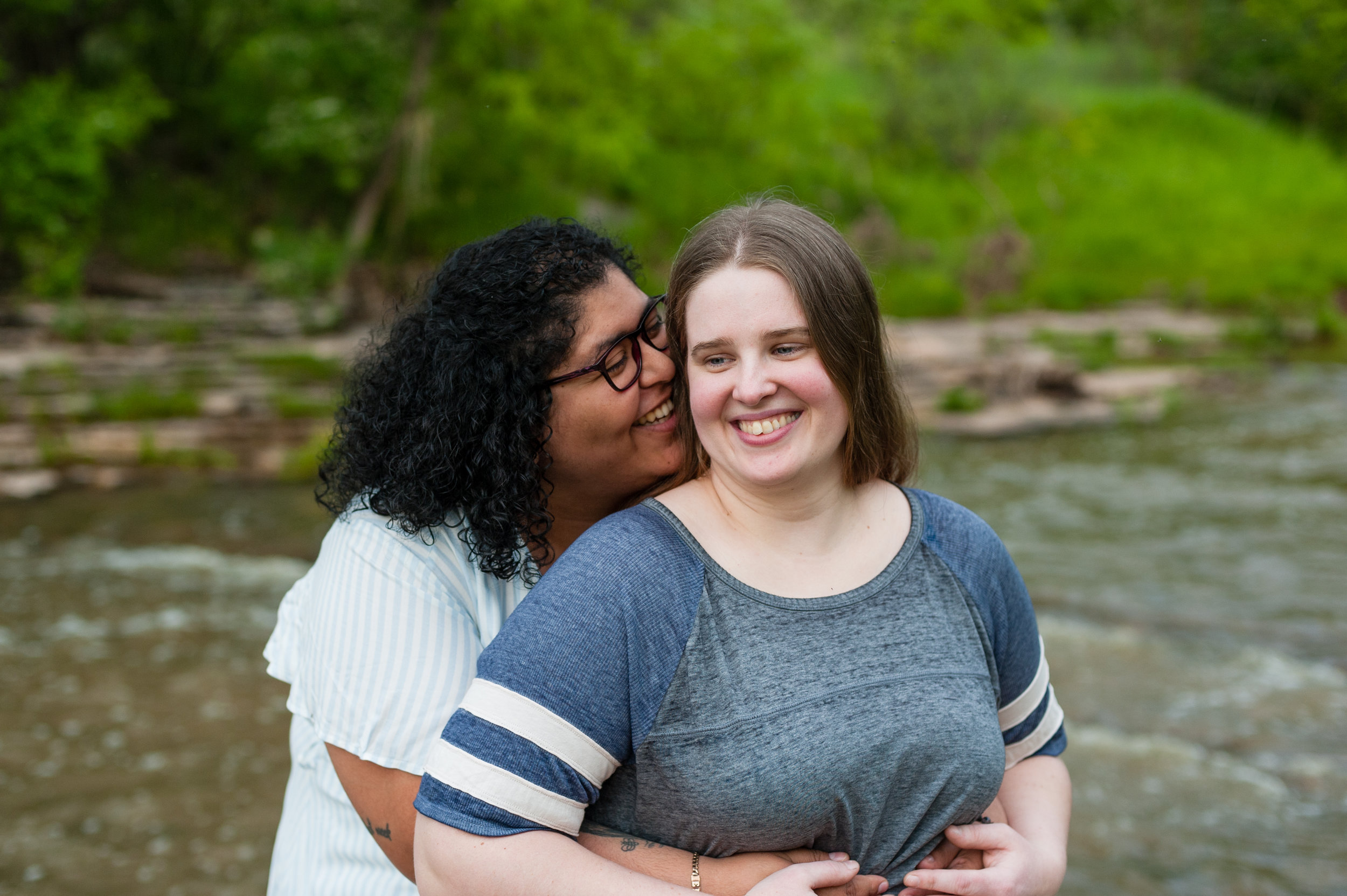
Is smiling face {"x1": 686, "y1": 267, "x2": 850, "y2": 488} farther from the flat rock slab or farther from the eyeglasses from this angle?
the flat rock slab

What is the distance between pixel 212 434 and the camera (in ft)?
34.0

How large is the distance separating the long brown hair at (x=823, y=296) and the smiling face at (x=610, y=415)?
0.11 m

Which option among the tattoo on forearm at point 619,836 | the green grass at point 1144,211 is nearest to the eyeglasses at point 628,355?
the tattoo on forearm at point 619,836

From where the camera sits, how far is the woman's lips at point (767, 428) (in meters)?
1.75

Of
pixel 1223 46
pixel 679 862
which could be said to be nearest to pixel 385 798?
pixel 679 862

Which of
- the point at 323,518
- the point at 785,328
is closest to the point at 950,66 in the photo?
the point at 323,518

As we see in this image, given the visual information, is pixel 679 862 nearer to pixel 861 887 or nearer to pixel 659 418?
pixel 861 887

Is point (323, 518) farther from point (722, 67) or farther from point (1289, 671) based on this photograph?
point (722, 67)

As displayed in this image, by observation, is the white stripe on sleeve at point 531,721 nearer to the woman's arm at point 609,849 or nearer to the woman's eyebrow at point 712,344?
the woman's arm at point 609,849

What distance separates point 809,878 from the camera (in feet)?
5.33

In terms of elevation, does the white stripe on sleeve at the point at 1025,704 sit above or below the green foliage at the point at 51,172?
below

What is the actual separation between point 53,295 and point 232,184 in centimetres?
444

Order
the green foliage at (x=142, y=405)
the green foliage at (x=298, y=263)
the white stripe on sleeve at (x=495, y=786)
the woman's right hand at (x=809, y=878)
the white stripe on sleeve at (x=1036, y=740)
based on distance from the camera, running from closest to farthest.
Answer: the white stripe on sleeve at (x=495, y=786) < the woman's right hand at (x=809, y=878) < the white stripe on sleeve at (x=1036, y=740) < the green foliage at (x=142, y=405) < the green foliage at (x=298, y=263)

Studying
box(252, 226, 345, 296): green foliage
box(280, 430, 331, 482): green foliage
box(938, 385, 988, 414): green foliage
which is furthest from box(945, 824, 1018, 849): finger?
box(252, 226, 345, 296): green foliage
